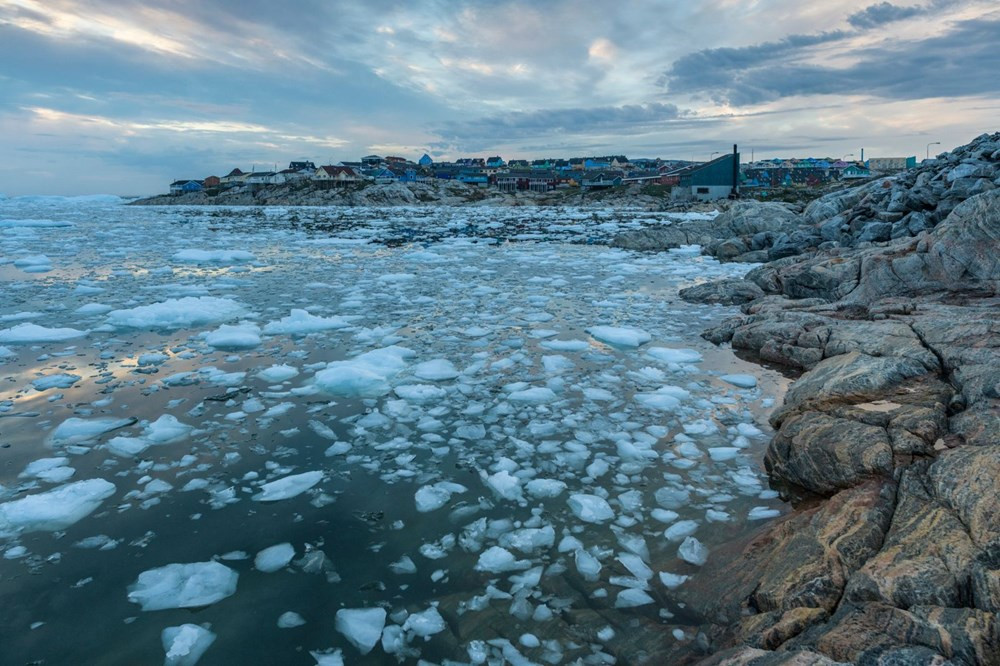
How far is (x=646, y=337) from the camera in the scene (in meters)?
8.97

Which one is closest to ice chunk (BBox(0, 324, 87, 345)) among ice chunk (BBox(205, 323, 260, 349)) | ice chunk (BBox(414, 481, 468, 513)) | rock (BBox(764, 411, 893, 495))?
ice chunk (BBox(205, 323, 260, 349))

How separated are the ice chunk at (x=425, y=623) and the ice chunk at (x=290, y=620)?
1.93ft

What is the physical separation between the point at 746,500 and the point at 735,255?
17541 millimetres

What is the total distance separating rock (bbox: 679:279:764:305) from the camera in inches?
466

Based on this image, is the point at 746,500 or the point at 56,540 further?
the point at 746,500

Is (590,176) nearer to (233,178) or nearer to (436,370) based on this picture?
(233,178)

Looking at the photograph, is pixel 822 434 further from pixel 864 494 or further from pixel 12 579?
pixel 12 579

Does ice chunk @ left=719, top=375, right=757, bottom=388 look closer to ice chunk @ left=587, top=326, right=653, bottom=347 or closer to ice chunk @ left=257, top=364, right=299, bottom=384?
ice chunk @ left=587, top=326, right=653, bottom=347

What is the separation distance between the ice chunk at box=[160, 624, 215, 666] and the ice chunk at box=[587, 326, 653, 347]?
6637mm

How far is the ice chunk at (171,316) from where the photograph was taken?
959 cm

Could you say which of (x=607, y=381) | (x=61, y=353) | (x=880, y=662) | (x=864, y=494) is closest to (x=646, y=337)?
(x=607, y=381)

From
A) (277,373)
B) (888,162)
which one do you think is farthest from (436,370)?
(888,162)

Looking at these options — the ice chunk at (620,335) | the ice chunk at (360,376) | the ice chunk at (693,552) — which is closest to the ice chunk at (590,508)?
the ice chunk at (693,552)

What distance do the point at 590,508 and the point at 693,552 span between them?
799mm
